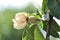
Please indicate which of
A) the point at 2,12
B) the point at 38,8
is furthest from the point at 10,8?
the point at 38,8

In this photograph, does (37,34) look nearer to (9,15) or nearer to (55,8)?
(55,8)

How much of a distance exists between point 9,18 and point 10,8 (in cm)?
34

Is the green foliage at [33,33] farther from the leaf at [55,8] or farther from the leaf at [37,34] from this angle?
the leaf at [55,8]

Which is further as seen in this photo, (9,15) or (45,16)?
(9,15)

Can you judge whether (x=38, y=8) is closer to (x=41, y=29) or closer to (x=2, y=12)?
(x=41, y=29)

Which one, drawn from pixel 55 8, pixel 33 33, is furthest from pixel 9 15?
pixel 55 8

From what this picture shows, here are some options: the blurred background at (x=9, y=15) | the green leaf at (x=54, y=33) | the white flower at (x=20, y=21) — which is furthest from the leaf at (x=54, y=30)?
the blurred background at (x=9, y=15)

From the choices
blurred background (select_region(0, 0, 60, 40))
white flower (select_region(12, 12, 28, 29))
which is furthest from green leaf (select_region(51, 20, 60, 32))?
blurred background (select_region(0, 0, 60, 40))

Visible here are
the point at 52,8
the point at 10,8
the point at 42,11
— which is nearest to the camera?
the point at 52,8

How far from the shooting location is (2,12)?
17.6 ft

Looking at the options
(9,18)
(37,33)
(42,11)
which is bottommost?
(9,18)

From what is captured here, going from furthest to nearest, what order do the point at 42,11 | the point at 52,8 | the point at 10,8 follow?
the point at 10,8
the point at 42,11
the point at 52,8

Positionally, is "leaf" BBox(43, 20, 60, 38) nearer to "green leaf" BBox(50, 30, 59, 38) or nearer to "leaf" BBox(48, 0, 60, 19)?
"green leaf" BBox(50, 30, 59, 38)

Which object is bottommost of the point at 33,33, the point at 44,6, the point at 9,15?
the point at 9,15
